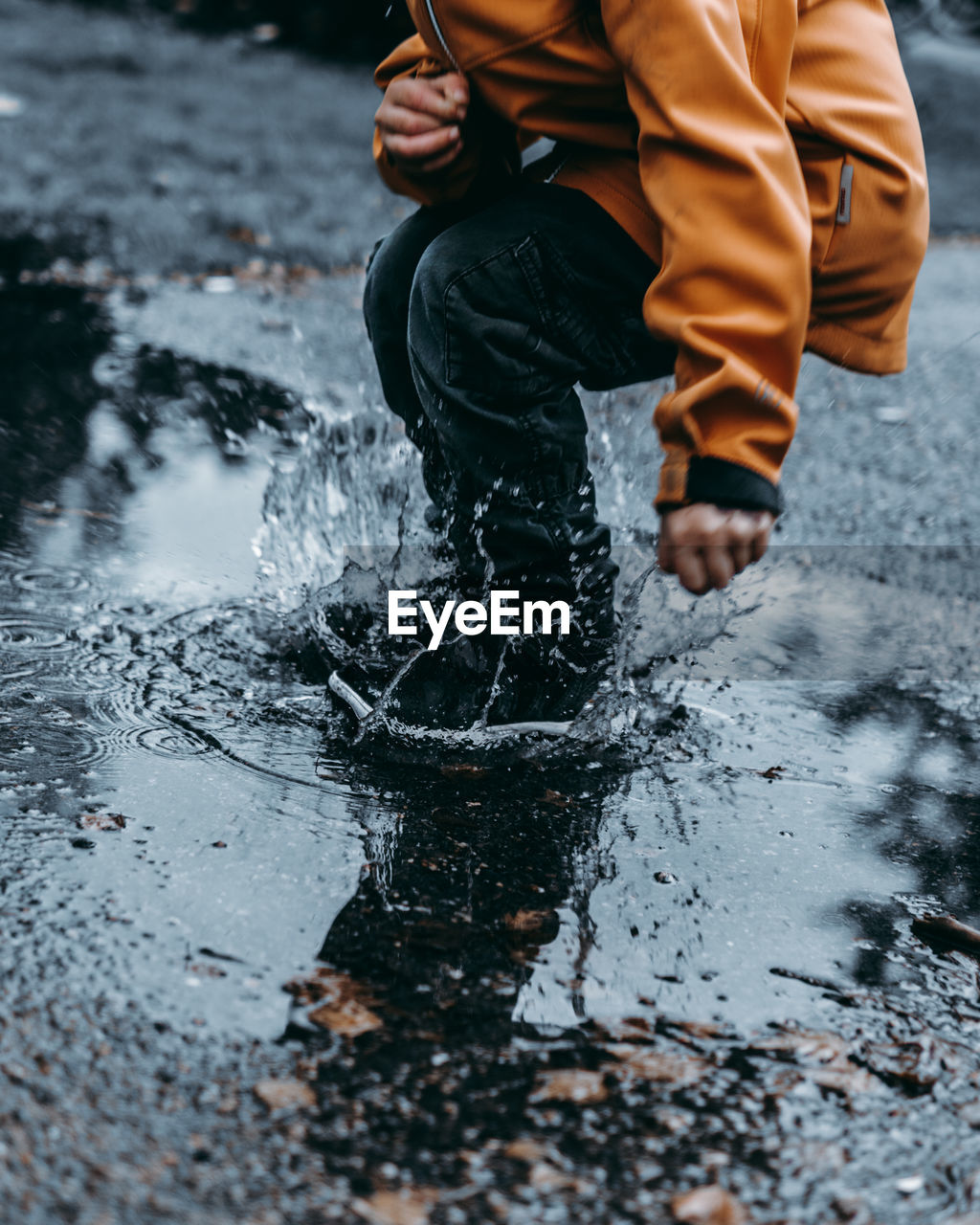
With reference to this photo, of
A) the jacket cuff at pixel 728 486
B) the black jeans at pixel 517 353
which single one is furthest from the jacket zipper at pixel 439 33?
the jacket cuff at pixel 728 486

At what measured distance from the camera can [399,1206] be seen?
1044 mm

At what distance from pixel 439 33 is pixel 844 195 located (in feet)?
1.94

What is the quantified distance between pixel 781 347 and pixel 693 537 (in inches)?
9.7

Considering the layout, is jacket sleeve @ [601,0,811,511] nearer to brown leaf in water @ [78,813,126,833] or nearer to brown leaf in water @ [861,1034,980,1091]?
brown leaf in water @ [861,1034,980,1091]

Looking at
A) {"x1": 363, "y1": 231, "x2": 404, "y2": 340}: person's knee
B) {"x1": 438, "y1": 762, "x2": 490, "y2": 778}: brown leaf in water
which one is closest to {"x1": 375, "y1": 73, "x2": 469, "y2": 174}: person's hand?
{"x1": 363, "y1": 231, "x2": 404, "y2": 340}: person's knee

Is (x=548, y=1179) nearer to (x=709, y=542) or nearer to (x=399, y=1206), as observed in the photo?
(x=399, y=1206)

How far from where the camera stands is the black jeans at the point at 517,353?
5.76 feet

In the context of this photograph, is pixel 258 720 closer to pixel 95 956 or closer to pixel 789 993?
pixel 95 956

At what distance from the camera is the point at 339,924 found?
1.39 meters

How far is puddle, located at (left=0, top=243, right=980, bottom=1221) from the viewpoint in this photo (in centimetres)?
120

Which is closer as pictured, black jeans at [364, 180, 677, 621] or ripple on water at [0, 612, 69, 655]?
→ black jeans at [364, 180, 677, 621]

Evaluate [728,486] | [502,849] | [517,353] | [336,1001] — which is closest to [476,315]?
[517,353]

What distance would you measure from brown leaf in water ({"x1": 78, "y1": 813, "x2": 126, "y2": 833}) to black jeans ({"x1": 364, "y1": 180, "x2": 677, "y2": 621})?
736 millimetres

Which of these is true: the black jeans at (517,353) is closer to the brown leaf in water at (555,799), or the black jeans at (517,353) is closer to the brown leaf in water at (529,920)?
the brown leaf in water at (555,799)
